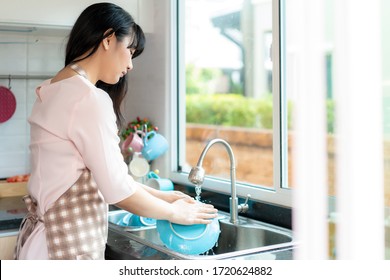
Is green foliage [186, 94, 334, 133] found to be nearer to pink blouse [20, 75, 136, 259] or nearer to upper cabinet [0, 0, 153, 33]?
upper cabinet [0, 0, 153, 33]

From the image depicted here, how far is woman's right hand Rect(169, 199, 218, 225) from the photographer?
1386mm

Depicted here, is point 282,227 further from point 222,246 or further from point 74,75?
point 74,75

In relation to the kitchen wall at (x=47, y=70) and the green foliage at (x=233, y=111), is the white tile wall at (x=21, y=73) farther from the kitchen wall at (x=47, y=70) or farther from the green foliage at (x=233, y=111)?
the green foliage at (x=233, y=111)

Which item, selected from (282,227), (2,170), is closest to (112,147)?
(282,227)

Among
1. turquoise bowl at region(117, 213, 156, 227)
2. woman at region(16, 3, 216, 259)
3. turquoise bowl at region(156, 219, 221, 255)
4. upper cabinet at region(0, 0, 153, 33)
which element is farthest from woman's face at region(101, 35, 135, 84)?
upper cabinet at region(0, 0, 153, 33)

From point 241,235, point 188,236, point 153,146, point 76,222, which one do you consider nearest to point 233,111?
point 153,146

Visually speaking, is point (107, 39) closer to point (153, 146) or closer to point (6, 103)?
point (153, 146)

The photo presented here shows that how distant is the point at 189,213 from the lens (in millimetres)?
1395

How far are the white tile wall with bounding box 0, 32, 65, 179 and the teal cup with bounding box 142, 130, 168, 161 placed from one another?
570 millimetres

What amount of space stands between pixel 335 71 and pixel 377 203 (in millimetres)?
120

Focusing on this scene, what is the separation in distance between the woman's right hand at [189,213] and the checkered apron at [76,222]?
182 millimetres

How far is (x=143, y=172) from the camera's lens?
7.71ft

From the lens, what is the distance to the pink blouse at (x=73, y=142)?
48.3 inches

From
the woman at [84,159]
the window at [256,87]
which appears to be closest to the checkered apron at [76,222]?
the woman at [84,159]
